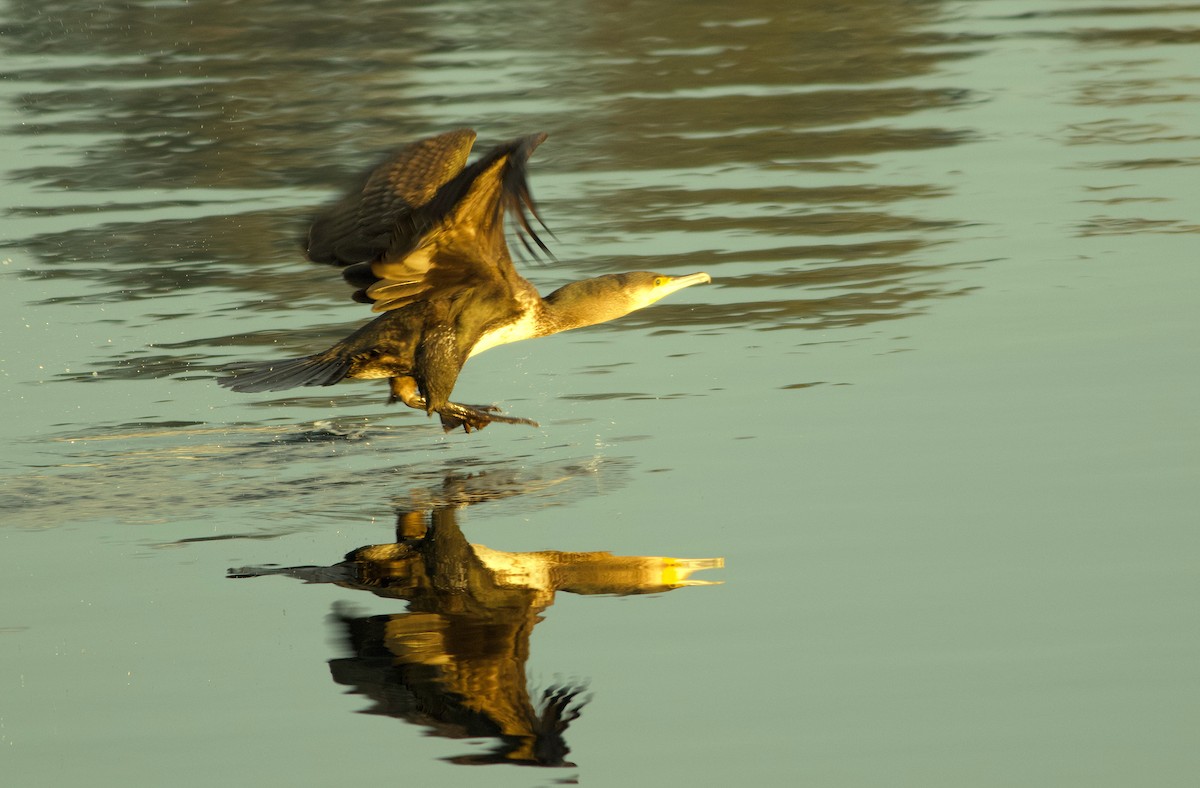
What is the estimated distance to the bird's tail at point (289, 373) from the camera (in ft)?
21.7

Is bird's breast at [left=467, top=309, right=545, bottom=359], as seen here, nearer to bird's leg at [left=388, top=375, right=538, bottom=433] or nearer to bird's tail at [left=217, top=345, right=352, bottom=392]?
bird's leg at [left=388, top=375, right=538, bottom=433]

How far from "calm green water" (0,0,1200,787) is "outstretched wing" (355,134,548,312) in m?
0.50

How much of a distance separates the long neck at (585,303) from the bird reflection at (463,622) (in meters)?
1.43

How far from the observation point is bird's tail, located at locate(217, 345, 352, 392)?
6.62 meters

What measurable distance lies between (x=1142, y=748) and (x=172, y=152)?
29.6 ft

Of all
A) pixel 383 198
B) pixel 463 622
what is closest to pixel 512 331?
pixel 383 198

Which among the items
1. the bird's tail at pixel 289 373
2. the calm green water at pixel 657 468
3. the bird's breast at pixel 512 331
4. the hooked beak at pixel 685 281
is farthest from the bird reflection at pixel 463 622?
the hooked beak at pixel 685 281

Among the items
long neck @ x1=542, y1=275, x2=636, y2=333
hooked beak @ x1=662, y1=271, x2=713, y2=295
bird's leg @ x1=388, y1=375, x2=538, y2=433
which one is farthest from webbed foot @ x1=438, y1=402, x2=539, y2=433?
hooked beak @ x1=662, y1=271, x2=713, y2=295

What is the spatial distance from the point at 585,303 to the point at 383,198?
0.87 m

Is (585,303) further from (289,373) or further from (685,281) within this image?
(289,373)

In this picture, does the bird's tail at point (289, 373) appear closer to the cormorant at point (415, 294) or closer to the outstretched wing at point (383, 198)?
the cormorant at point (415, 294)

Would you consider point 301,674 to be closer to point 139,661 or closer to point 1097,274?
point 139,661

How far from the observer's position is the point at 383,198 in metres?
6.95

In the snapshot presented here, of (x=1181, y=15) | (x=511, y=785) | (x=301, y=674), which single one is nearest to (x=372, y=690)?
(x=301, y=674)
